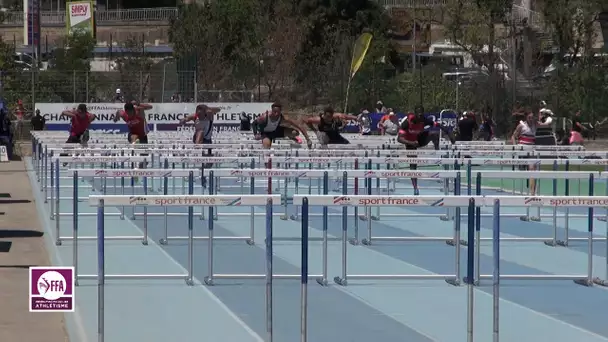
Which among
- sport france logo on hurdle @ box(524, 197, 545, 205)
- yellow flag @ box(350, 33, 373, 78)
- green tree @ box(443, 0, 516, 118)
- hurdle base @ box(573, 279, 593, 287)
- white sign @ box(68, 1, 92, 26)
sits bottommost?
hurdle base @ box(573, 279, 593, 287)

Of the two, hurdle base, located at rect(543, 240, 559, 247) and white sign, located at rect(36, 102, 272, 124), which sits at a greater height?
white sign, located at rect(36, 102, 272, 124)

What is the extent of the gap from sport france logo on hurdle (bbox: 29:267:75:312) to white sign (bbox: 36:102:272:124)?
34947mm

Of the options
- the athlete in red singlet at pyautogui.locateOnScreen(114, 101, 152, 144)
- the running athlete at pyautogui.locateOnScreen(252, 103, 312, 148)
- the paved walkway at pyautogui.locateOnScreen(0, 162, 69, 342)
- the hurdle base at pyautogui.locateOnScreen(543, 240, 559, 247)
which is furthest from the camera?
the athlete in red singlet at pyautogui.locateOnScreen(114, 101, 152, 144)

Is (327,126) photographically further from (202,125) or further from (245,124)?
(245,124)

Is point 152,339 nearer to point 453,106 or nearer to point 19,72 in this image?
point 19,72

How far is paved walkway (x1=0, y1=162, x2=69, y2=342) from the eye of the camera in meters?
10.4

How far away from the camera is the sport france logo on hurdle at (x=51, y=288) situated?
9586 millimetres

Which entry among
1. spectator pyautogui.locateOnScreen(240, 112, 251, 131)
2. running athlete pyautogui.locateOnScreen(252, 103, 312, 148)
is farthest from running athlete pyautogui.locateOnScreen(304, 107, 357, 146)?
spectator pyautogui.locateOnScreen(240, 112, 251, 131)

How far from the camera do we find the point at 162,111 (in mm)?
45812

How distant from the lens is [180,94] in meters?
50.6

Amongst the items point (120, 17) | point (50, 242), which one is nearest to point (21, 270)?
point (50, 242)

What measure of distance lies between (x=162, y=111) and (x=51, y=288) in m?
36.3

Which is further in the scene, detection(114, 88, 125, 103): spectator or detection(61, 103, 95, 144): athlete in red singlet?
detection(114, 88, 125, 103): spectator

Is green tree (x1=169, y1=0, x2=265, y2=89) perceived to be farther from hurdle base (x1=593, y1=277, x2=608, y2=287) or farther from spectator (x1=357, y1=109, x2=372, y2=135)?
hurdle base (x1=593, y1=277, x2=608, y2=287)
